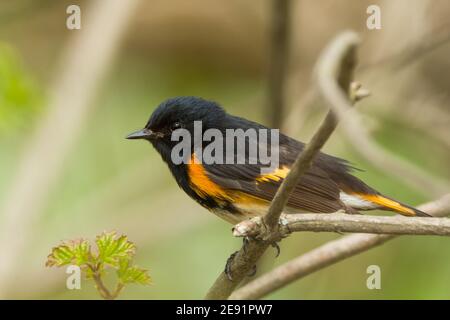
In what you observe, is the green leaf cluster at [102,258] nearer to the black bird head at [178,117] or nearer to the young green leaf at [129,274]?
the young green leaf at [129,274]

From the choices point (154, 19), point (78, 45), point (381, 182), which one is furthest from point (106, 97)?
point (381, 182)

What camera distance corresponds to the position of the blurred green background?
386 cm

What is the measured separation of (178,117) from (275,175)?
43 cm

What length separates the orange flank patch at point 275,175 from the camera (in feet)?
9.66

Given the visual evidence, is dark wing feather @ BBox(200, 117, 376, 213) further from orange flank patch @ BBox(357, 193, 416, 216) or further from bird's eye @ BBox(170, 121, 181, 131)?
bird's eye @ BBox(170, 121, 181, 131)

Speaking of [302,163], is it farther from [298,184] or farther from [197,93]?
[197,93]

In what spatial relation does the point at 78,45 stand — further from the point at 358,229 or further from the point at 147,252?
the point at 358,229

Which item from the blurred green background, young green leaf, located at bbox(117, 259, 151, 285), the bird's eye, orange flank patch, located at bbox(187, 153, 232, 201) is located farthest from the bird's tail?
young green leaf, located at bbox(117, 259, 151, 285)

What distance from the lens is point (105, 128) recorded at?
5301 millimetres

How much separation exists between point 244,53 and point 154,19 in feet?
2.80

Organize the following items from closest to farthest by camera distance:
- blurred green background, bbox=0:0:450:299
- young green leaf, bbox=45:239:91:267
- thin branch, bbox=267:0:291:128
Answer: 1. young green leaf, bbox=45:239:91:267
2. thin branch, bbox=267:0:291:128
3. blurred green background, bbox=0:0:450:299

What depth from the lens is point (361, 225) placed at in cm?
201

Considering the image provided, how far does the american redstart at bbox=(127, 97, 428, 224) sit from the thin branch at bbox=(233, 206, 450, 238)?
83 centimetres

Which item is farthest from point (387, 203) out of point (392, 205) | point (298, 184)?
point (298, 184)
